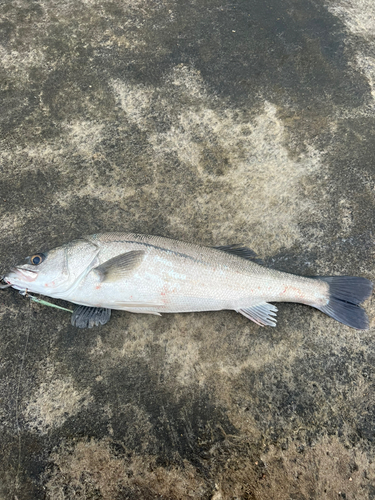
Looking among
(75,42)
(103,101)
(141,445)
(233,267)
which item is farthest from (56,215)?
(75,42)

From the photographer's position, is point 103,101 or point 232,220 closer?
point 232,220

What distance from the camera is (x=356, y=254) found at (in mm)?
3527

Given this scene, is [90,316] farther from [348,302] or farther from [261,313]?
[348,302]

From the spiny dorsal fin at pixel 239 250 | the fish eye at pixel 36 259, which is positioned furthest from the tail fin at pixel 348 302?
the fish eye at pixel 36 259

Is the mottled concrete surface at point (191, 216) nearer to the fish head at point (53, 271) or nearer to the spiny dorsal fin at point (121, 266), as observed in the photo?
the fish head at point (53, 271)

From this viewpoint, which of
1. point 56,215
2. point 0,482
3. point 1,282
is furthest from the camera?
point 56,215

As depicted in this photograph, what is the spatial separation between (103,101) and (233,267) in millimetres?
2784

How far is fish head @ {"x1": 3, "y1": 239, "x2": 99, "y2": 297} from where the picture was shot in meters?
3.17

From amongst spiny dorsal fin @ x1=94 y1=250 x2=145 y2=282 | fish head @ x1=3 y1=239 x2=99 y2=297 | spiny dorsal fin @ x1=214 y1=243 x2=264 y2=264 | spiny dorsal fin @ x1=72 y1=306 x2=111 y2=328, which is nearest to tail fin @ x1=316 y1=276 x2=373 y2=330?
spiny dorsal fin @ x1=214 y1=243 x2=264 y2=264

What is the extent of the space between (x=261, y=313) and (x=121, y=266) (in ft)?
4.51

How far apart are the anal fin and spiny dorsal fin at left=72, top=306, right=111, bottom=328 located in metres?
1.26

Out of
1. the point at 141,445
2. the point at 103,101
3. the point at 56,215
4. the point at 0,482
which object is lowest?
the point at 0,482

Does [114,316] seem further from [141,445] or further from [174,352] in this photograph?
[141,445]

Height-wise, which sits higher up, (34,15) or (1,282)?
(34,15)
